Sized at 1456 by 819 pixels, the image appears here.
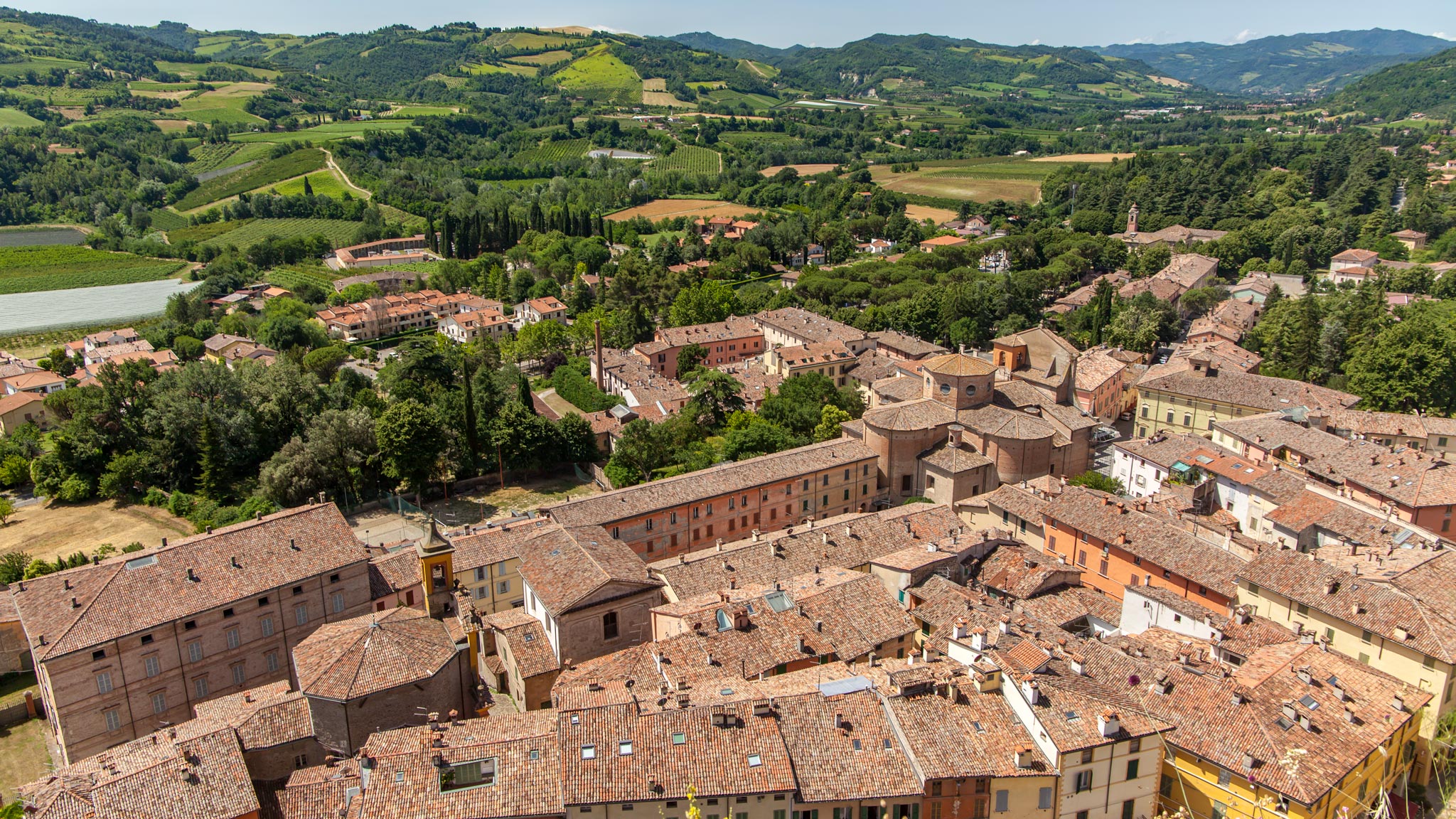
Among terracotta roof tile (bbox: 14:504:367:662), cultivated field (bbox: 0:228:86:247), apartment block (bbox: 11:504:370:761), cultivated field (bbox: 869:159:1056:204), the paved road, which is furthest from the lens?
the paved road

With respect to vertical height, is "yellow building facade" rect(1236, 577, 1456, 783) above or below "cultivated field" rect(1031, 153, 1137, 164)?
below

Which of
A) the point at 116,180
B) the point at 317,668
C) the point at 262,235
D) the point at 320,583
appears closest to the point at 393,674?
the point at 317,668

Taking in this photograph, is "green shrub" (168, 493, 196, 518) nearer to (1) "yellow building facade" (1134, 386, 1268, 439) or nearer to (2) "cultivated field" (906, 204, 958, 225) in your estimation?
(1) "yellow building facade" (1134, 386, 1268, 439)

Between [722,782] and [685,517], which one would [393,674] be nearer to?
[722,782]

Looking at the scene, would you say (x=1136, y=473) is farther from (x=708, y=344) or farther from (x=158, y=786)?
(x=158, y=786)

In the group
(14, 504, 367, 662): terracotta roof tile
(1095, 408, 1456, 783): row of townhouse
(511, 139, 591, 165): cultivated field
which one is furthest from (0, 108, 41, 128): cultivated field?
(1095, 408, 1456, 783): row of townhouse

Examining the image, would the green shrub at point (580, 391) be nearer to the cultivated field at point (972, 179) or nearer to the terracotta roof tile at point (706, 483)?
the terracotta roof tile at point (706, 483)

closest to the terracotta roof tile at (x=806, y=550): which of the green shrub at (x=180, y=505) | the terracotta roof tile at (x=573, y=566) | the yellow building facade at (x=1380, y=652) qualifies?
the terracotta roof tile at (x=573, y=566)
